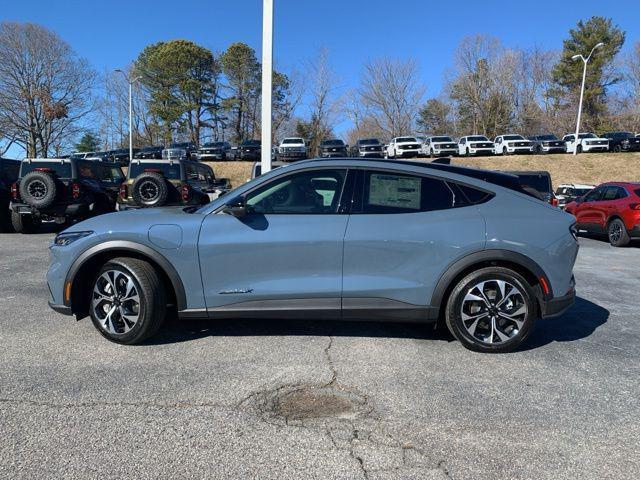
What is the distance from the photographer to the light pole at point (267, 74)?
1004cm

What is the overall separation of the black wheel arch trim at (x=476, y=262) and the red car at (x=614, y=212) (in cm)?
896

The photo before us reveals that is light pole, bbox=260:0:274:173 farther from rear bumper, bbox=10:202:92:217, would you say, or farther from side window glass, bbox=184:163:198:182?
rear bumper, bbox=10:202:92:217

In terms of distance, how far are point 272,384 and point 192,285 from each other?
3.66ft

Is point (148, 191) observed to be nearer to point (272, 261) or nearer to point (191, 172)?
point (191, 172)

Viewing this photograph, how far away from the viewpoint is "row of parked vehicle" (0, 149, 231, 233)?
1056cm

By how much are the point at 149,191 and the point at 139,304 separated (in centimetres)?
738

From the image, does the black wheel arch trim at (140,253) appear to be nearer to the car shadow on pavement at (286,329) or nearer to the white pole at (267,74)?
the car shadow on pavement at (286,329)

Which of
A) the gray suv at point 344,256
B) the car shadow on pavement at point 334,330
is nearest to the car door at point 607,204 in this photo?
the car shadow on pavement at point 334,330

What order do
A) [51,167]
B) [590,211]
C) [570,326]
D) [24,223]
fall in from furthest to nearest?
1. [590,211]
2. [51,167]
3. [24,223]
4. [570,326]

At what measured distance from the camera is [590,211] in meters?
13.0

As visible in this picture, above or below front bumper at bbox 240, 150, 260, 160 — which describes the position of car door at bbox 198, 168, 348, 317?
below

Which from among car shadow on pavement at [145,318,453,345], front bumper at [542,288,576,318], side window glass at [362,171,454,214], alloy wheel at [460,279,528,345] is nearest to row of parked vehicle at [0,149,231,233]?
car shadow on pavement at [145,318,453,345]

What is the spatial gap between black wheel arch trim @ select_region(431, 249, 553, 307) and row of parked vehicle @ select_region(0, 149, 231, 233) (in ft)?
25.6

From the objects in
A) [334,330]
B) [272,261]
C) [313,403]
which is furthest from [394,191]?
[313,403]
